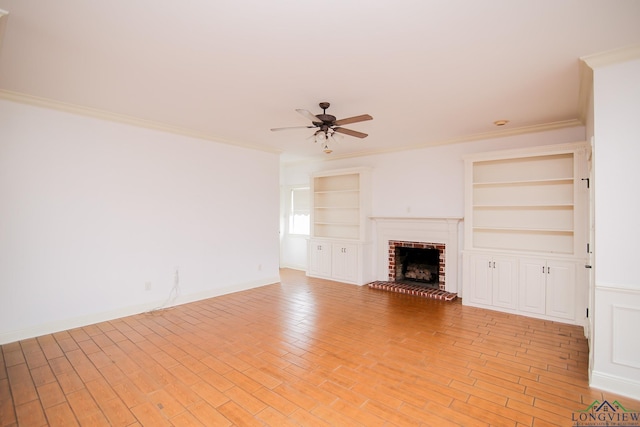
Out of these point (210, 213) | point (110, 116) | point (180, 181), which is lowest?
point (210, 213)

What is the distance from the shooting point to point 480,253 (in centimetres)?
469

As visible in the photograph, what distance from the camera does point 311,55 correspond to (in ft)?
8.28

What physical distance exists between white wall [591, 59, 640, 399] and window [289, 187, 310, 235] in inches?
228

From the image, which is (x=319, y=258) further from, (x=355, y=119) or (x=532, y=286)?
(x=355, y=119)

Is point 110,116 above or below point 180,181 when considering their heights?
above

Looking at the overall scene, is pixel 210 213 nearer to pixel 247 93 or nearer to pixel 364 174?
pixel 247 93

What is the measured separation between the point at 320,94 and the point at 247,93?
79 centimetres

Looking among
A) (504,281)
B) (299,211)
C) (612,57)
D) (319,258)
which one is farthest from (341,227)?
(612,57)

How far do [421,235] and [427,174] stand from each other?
1.13 m

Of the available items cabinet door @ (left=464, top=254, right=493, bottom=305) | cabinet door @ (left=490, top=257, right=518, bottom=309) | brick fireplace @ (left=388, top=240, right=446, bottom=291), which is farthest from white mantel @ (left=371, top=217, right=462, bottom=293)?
cabinet door @ (left=490, top=257, right=518, bottom=309)

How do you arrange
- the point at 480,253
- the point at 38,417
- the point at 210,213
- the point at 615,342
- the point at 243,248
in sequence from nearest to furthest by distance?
the point at 38,417
the point at 615,342
the point at 480,253
the point at 210,213
the point at 243,248

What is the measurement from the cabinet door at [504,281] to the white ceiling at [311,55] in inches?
80.7

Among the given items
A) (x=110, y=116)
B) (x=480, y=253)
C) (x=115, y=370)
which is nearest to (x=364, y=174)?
(x=480, y=253)

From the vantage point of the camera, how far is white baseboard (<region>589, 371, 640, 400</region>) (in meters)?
2.41
